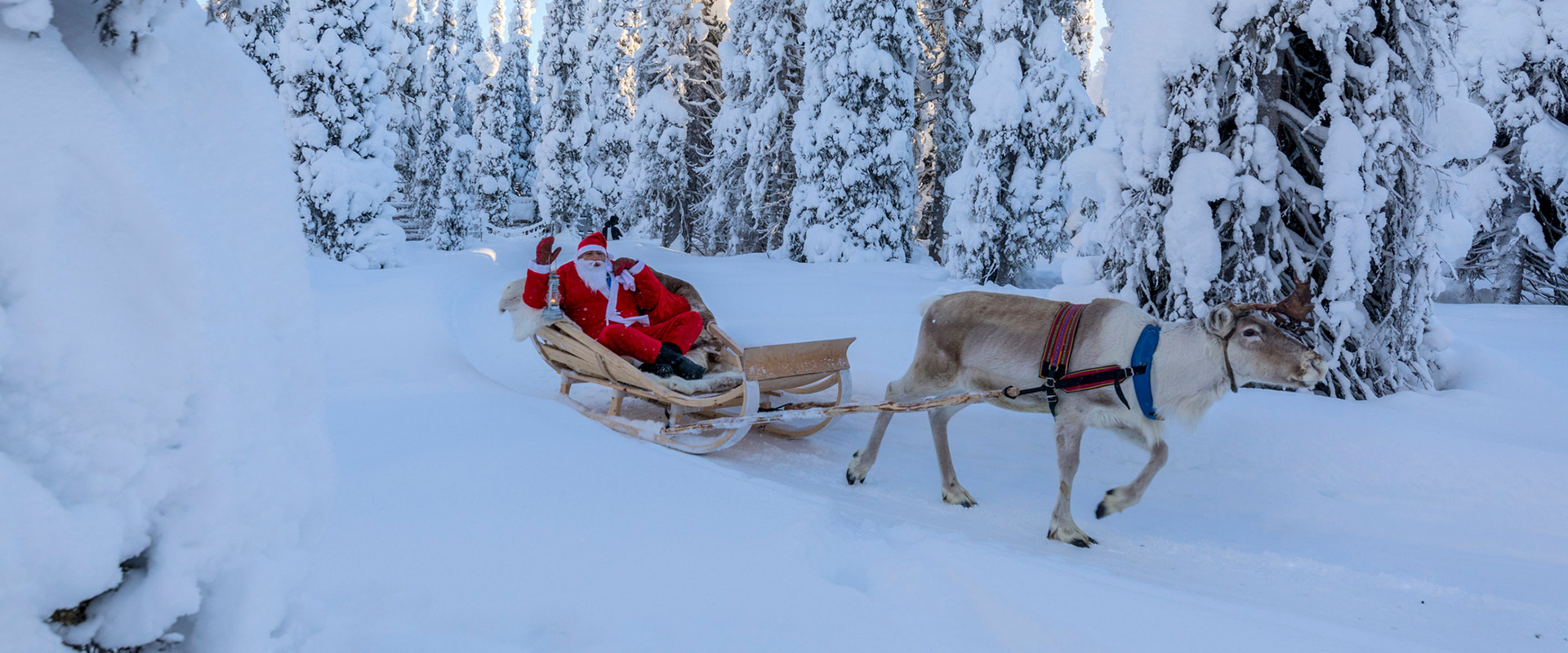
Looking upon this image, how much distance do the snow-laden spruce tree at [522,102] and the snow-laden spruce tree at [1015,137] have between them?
32.4m

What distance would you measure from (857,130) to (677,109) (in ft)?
26.7

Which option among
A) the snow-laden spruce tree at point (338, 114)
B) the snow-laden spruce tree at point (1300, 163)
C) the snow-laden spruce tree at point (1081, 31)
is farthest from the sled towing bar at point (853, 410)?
the snow-laden spruce tree at point (1081, 31)

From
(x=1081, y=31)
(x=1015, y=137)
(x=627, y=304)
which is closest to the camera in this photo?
(x=627, y=304)

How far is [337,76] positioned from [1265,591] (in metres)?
18.1

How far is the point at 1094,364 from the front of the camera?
176 inches

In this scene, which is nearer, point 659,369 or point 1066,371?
point 1066,371

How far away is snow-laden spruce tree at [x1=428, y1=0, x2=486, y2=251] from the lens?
3247cm

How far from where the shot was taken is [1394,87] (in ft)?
19.2

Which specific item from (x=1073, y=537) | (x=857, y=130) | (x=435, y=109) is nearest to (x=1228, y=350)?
(x=1073, y=537)

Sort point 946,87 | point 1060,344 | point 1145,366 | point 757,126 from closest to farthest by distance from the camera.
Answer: point 1145,366 → point 1060,344 → point 946,87 → point 757,126

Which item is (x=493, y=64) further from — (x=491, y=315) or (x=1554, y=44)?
(x=1554, y=44)

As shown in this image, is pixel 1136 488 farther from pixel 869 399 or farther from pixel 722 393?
pixel 869 399

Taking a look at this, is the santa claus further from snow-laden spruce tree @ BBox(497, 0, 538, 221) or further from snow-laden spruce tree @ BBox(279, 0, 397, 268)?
snow-laden spruce tree @ BBox(497, 0, 538, 221)

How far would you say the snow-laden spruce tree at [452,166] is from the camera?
32.5 meters
